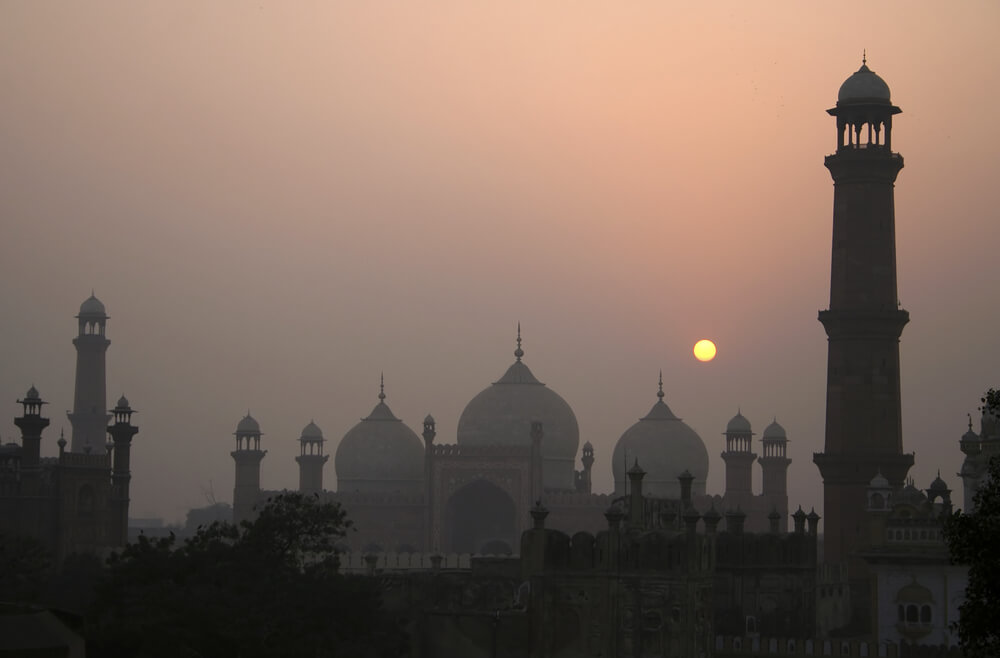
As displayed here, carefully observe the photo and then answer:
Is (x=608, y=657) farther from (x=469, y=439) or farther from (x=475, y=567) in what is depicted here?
(x=469, y=439)

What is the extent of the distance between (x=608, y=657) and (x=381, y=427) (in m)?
37.0

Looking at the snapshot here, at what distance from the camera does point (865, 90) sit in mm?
51031

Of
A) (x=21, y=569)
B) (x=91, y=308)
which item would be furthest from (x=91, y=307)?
(x=21, y=569)

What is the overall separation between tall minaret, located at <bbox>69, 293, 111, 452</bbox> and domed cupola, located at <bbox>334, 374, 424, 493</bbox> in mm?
12788

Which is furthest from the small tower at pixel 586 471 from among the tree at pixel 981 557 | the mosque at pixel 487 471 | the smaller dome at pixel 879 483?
the tree at pixel 981 557

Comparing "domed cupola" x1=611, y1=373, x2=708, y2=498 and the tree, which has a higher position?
"domed cupola" x1=611, y1=373, x2=708, y2=498

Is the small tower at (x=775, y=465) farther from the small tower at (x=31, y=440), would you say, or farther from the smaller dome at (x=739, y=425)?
the small tower at (x=31, y=440)

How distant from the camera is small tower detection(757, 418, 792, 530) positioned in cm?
7794

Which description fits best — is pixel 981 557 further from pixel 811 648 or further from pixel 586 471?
pixel 586 471

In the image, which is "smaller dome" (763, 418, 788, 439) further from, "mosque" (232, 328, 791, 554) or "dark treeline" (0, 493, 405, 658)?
"dark treeline" (0, 493, 405, 658)

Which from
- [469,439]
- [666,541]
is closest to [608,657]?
[666,541]

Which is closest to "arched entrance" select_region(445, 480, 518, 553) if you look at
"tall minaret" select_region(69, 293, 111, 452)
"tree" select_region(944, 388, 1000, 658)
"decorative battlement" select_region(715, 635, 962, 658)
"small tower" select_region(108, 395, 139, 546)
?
"small tower" select_region(108, 395, 139, 546)

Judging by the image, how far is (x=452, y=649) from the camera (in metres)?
38.2

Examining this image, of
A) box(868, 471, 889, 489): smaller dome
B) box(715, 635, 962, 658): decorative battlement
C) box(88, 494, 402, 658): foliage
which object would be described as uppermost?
box(868, 471, 889, 489): smaller dome
